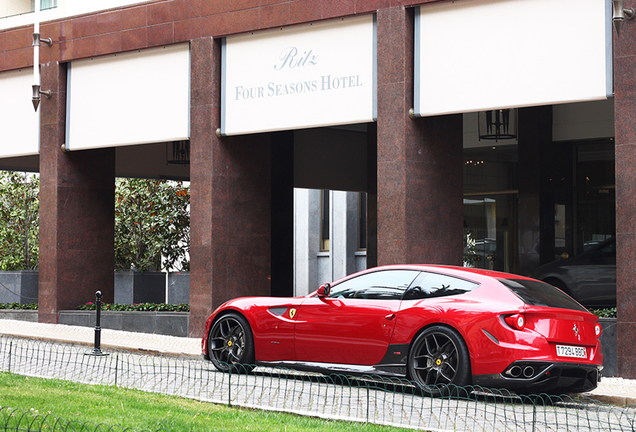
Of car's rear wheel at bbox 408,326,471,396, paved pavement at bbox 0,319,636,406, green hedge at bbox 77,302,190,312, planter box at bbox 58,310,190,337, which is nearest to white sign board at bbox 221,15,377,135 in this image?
green hedge at bbox 77,302,190,312

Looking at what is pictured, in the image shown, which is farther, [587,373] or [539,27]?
[539,27]

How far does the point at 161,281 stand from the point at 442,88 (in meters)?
12.7

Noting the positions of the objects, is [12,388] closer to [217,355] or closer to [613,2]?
[217,355]

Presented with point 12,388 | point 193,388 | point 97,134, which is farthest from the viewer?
point 97,134

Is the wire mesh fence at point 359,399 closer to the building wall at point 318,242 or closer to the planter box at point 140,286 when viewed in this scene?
the planter box at point 140,286

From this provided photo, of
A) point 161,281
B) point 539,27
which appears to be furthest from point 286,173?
point 539,27

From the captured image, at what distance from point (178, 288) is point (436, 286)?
14897 mm

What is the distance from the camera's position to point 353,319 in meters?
9.38

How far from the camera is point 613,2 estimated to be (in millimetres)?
10867

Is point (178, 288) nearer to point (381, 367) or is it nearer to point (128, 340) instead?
point (128, 340)

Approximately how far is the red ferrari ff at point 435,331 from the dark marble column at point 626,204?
2184 millimetres

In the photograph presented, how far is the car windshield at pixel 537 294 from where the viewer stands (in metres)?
8.65

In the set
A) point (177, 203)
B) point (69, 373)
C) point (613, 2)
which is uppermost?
point (613, 2)

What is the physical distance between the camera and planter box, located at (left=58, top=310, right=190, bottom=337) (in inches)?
613
